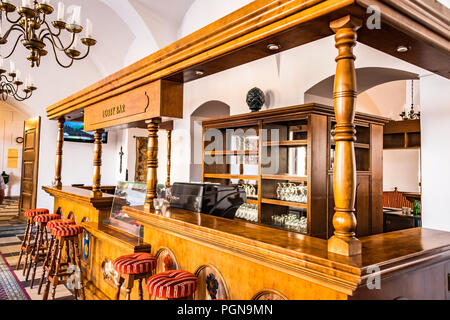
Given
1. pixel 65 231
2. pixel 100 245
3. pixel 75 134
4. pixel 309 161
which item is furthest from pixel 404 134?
pixel 75 134

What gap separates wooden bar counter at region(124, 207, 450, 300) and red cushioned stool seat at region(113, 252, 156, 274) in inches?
12.2

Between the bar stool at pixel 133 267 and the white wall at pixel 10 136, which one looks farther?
the white wall at pixel 10 136

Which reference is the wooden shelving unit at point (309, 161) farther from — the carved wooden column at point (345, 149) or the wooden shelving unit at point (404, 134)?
the carved wooden column at point (345, 149)

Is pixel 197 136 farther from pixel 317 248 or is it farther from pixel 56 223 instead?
pixel 317 248

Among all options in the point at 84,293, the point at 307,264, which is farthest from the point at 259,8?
the point at 84,293

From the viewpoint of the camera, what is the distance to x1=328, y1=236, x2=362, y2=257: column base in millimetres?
1302

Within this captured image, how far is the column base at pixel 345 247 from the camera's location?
1.30 metres

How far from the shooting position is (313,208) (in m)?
3.60

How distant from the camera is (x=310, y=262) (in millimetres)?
1281

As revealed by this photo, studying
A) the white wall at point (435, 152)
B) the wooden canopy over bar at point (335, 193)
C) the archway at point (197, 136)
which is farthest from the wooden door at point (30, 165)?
the white wall at point (435, 152)

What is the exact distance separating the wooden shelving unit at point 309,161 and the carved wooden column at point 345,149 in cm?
227

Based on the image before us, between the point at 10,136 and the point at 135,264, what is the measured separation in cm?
1276
